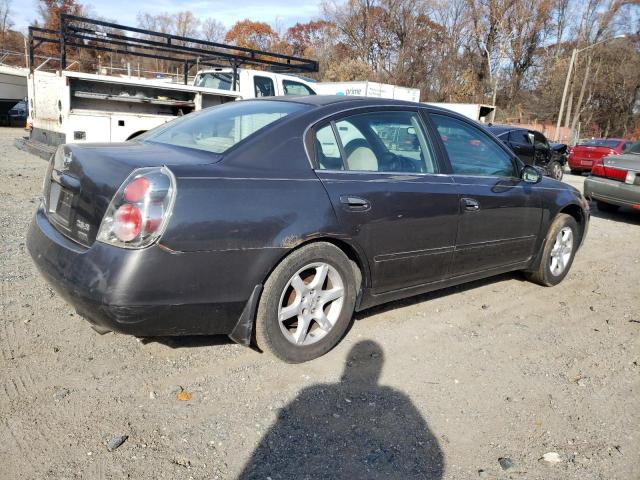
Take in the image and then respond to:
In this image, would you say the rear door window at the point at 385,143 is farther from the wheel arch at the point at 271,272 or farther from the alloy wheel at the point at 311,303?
the alloy wheel at the point at 311,303

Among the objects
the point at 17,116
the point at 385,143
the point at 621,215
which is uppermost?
the point at 385,143

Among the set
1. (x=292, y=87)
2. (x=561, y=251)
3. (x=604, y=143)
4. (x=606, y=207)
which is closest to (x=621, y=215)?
(x=606, y=207)

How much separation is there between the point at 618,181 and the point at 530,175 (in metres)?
5.81

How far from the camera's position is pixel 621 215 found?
10258 mm

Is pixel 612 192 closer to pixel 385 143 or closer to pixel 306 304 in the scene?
pixel 385 143

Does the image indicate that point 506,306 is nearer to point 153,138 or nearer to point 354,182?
point 354,182

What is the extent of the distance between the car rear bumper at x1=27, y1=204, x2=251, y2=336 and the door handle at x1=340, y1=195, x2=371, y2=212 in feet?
2.65

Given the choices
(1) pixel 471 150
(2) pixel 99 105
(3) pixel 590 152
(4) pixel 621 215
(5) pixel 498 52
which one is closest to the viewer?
(1) pixel 471 150

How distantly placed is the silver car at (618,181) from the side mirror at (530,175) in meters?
5.48

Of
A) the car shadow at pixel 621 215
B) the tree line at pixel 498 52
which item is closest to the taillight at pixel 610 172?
the car shadow at pixel 621 215

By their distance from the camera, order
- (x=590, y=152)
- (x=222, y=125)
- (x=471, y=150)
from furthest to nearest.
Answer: (x=590, y=152), (x=471, y=150), (x=222, y=125)

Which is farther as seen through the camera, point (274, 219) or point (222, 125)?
point (222, 125)

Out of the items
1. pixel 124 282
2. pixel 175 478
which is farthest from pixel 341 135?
pixel 175 478

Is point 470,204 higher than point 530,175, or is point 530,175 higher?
point 530,175
